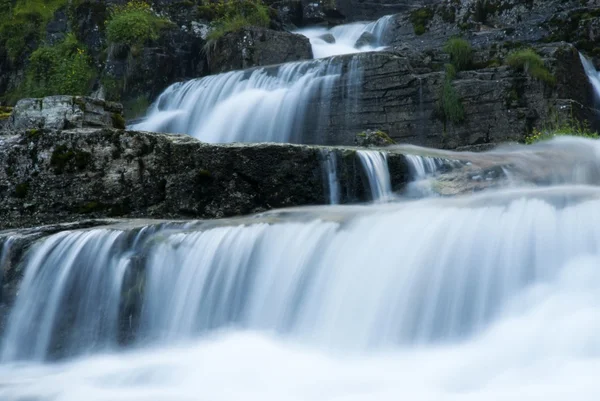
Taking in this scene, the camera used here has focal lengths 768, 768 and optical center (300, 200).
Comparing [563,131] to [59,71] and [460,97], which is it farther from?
[59,71]

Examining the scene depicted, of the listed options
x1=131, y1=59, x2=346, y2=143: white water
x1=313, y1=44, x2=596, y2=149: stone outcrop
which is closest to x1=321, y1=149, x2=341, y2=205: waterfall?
x1=313, y1=44, x2=596, y2=149: stone outcrop

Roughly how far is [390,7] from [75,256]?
16511 mm

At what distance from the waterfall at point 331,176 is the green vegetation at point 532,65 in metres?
4.67

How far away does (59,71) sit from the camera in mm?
16891

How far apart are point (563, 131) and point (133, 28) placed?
9.91 m

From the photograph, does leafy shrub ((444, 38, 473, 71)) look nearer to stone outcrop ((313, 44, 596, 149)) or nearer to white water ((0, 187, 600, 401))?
stone outcrop ((313, 44, 596, 149))

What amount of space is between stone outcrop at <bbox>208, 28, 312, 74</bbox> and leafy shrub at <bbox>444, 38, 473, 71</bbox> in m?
4.04

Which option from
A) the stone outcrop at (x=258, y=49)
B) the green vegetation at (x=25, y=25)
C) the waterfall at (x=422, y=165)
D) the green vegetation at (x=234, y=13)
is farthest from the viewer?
the green vegetation at (x=25, y=25)

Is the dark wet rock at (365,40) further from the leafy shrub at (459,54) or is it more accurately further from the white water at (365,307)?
the white water at (365,307)

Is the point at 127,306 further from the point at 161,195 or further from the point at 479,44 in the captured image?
the point at 479,44

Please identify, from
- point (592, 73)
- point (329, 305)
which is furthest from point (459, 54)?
point (329, 305)

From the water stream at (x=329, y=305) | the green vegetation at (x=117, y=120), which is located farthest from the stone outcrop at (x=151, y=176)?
the green vegetation at (x=117, y=120)

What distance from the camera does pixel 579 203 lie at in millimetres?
6047

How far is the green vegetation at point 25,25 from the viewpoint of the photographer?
18734 mm
